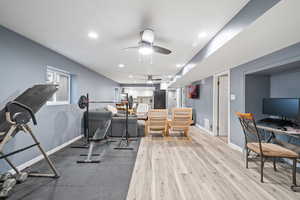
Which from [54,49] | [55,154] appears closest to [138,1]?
[54,49]

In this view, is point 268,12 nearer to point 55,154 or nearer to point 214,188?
point 214,188

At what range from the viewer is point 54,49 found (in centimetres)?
304

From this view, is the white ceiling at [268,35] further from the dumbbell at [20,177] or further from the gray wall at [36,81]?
the dumbbell at [20,177]

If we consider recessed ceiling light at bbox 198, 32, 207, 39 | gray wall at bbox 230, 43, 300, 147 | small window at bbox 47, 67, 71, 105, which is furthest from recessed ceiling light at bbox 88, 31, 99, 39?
gray wall at bbox 230, 43, 300, 147

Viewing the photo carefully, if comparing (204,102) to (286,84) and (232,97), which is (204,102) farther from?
(286,84)

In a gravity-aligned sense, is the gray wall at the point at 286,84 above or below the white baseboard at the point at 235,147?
above

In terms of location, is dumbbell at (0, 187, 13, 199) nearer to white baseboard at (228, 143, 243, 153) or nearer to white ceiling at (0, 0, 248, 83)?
white ceiling at (0, 0, 248, 83)

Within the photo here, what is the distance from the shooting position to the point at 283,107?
2.47 m

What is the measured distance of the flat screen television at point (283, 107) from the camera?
7.47 feet

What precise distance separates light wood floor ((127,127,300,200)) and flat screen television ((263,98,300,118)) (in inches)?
39.7

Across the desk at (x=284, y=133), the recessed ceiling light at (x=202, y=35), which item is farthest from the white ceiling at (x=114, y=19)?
the desk at (x=284, y=133)

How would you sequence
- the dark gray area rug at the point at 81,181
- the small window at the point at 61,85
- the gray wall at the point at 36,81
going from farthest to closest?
1. the small window at the point at 61,85
2. the gray wall at the point at 36,81
3. the dark gray area rug at the point at 81,181

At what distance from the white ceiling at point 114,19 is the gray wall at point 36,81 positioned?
24cm

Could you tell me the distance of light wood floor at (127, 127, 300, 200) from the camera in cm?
177
